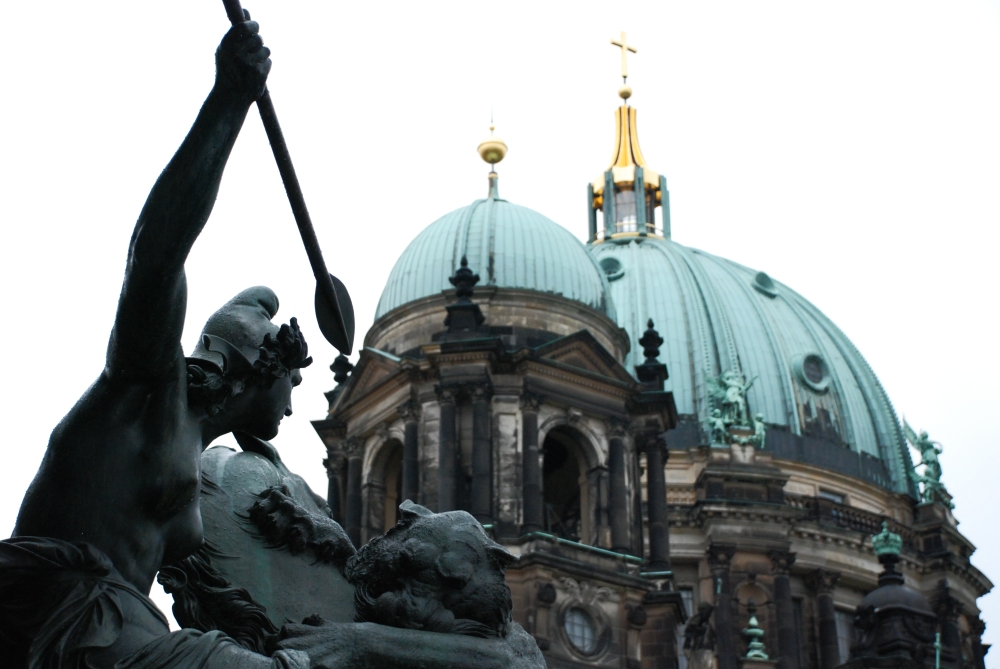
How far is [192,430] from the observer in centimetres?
381

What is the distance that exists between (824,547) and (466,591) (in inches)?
1925

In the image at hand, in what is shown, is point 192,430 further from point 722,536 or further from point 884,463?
point 884,463

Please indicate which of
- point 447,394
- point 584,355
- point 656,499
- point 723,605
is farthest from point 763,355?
point 447,394

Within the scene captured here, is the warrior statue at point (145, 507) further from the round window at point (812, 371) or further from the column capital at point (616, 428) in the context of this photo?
the round window at point (812, 371)

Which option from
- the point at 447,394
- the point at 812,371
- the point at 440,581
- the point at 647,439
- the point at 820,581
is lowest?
the point at 440,581

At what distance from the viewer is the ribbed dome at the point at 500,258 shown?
36.8 metres

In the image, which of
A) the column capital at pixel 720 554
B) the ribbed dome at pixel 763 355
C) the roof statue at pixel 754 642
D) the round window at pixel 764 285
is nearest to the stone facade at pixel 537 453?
the roof statue at pixel 754 642

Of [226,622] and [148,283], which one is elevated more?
[148,283]

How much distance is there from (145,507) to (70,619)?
0.31 meters

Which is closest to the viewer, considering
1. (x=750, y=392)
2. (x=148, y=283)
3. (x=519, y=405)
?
(x=148, y=283)

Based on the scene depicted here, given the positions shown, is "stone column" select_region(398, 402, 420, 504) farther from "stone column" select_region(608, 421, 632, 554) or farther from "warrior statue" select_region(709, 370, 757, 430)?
"warrior statue" select_region(709, 370, 757, 430)

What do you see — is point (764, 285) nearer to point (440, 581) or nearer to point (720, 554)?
point (720, 554)

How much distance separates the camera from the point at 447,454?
109 ft

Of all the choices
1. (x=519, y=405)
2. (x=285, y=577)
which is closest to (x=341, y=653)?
(x=285, y=577)
